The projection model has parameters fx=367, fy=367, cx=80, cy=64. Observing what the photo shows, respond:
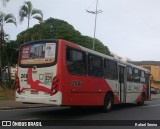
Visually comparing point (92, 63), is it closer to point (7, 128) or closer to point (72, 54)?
point (72, 54)

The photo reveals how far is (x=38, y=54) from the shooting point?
51.2 ft

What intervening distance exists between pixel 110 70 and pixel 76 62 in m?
4.24

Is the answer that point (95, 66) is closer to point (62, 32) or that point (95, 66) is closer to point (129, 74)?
point (129, 74)

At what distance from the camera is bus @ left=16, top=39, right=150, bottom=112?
14820mm

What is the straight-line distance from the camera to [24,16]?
32688 millimetres

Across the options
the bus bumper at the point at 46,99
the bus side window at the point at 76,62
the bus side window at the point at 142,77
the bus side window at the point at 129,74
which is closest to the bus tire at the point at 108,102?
the bus side window at the point at 76,62

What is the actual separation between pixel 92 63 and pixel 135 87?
25.8 ft

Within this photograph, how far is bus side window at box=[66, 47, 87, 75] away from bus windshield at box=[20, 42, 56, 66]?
0.68 metres

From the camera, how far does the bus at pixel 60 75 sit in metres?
14.8

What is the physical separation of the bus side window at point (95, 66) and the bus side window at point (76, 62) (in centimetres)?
54

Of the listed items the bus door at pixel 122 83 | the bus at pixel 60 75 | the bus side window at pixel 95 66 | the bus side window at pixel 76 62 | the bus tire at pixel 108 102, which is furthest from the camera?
the bus door at pixel 122 83

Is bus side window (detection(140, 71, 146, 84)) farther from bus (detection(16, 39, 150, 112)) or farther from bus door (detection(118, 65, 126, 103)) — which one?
bus (detection(16, 39, 150, 112))

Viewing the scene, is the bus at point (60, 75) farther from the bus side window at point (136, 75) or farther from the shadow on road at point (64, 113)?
the bus side window at point (136, 75)

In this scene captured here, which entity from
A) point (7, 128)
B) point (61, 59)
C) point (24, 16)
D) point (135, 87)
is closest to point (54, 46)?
point (61, 59)
